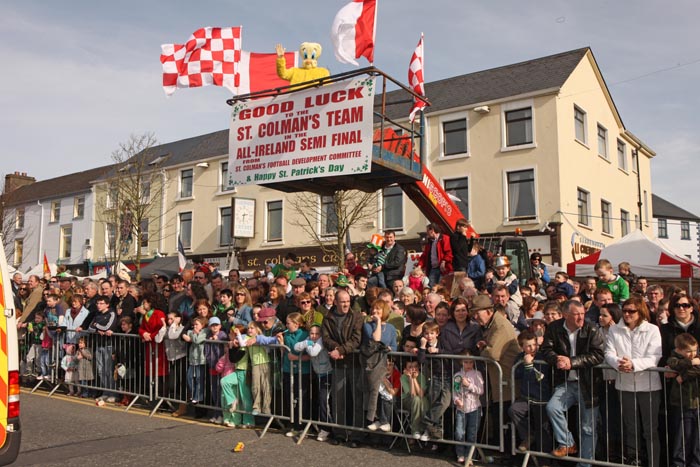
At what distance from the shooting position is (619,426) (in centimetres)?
598

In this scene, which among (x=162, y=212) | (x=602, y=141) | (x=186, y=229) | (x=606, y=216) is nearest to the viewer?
(x=606, y=216)

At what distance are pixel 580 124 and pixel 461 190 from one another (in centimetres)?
566

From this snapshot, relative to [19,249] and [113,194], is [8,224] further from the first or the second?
[113,194]

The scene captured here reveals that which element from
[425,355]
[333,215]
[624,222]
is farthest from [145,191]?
[425,355]

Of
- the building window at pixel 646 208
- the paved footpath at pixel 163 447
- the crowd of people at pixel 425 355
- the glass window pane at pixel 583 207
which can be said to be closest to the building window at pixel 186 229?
the glass window pane at pixel 583 207

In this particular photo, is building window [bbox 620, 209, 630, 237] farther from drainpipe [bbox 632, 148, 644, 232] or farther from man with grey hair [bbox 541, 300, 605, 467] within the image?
man with grey hair [bbox 541, 300, 605, 467]

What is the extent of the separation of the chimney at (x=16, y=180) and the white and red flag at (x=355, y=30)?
46211mm

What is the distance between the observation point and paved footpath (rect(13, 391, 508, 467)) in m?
6.32

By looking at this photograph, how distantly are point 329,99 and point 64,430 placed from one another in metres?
5.42

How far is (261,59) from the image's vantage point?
366 inches

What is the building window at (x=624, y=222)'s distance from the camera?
28.6 meters

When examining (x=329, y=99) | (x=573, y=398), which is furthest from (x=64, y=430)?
(x=573, y=398)

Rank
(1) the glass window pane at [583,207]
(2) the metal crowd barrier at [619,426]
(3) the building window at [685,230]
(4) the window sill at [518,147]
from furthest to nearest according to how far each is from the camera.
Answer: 1. (3) the building window at [685,230]
2. (1) the glass window pane at [583,207]
3. (4) the window sill at [518,147]
4. (2) the metal crowd barrier at [619,426]

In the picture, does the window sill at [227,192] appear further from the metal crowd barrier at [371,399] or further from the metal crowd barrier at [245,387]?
the metal crowd barrier at [245,387]
